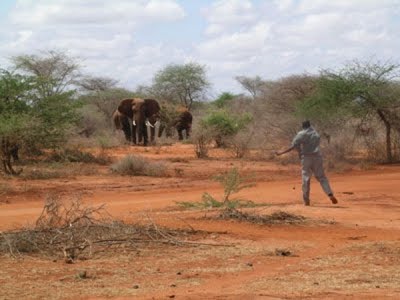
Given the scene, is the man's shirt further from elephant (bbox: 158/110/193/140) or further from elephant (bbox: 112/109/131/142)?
elephant (bbox: 158/110/193/140)

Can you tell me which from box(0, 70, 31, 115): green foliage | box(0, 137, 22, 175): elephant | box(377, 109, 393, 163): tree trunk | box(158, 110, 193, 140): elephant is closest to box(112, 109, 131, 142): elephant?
box(158, 110, 193, 140): elephant

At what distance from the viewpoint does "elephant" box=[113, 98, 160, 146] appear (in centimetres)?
3559

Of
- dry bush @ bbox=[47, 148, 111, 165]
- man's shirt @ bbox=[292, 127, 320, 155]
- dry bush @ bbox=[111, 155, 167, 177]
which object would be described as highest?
man's shirt @ bbox=[292, 127, 320, 155]

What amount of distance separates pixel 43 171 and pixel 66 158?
117 inches

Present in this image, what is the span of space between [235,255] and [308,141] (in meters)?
5.45

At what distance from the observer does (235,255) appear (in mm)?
9773

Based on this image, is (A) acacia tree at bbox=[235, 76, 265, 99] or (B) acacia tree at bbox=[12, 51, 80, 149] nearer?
(B) acacia tree at bbox=[12, 51, 80, 149]

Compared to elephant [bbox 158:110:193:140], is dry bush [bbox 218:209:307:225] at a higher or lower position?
lower

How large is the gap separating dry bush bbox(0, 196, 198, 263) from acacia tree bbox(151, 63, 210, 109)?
41.1 metres

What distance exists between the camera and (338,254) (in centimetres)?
991

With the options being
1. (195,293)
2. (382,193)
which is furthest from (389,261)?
(382,193)

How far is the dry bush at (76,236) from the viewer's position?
9.80 meters

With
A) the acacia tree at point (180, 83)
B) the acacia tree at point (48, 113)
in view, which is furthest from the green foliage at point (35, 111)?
the acacia tree at point (180, 83)

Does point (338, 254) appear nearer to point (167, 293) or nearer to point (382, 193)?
point (167, 293)
